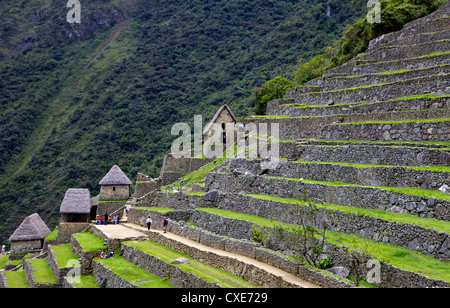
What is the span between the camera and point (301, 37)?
5528 cm

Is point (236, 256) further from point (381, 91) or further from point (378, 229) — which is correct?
point (381, 91)

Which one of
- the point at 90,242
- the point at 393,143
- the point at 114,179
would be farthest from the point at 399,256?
the point at 114,179

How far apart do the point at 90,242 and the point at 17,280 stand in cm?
473

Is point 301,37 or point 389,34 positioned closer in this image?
point 389,34

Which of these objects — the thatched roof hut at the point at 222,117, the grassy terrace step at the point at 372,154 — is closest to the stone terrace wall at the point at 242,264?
the grassy terrace step at the point at 372,154

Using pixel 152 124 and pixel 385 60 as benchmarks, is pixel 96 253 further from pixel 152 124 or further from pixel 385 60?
pixel 152 124

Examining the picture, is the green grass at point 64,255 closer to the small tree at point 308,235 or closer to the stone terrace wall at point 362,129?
the small tree at point 308,235

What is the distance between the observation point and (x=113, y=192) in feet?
103

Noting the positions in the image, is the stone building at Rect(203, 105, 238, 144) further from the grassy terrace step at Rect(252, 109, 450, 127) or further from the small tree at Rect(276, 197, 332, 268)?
the small tree at Rect(276, 197, 332, 268)

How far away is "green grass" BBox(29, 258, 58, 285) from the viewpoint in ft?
67.6

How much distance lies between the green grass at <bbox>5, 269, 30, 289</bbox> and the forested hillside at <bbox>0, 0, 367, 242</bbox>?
68.4 feet

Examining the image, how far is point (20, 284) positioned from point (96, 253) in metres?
5.29

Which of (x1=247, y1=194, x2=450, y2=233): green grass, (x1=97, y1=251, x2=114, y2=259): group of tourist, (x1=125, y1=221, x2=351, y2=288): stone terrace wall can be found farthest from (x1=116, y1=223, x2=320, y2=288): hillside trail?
(x1=247, y1=194, x2=450, y2=233): green grass

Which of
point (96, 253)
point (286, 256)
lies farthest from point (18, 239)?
point (286, 256)
